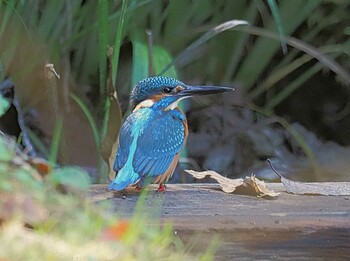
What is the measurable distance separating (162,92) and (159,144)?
17 cm

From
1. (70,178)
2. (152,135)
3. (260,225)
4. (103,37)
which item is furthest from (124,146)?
(103,37)

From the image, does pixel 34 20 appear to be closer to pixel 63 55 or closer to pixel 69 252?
pixel 63 55

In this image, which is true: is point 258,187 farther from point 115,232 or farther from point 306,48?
point 306,48

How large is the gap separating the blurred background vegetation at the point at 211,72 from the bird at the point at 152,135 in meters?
0.78

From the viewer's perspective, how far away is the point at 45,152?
355 cm

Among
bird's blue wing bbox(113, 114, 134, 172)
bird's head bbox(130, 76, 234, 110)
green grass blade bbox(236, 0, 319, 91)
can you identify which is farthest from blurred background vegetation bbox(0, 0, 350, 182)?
bird's blue wing bbox(113, 114, 134, 172)

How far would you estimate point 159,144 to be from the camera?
89.2 inches

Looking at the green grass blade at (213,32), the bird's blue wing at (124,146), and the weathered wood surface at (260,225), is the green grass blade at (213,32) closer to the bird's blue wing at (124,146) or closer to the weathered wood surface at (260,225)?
the bird's blue wing at (124,146)

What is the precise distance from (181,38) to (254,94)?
0.46 meters

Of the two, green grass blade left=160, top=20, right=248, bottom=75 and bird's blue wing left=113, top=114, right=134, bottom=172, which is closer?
bird's blue wing left=113, top=114, right=134, bottom=172

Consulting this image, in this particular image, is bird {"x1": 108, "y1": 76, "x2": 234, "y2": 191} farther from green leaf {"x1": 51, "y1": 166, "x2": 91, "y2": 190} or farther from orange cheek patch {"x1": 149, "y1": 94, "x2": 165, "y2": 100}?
green leaf {"x1": 51, "y1": 166, "x2": 91, "y2": 190}

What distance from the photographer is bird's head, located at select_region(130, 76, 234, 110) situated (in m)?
2.36

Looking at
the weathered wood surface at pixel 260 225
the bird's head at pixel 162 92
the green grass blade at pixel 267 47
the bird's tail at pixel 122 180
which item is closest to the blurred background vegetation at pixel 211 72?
the green grass blade at pixel 267 47

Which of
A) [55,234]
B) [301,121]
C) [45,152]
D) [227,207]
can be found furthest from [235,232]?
[301,121]
